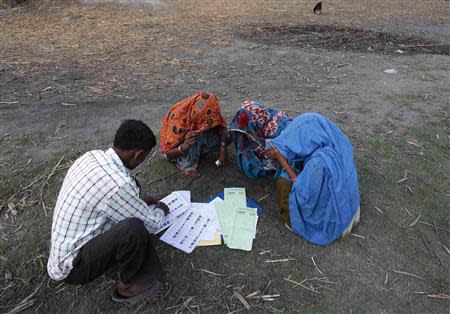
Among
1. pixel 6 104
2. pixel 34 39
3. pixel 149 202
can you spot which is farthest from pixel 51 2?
pixel 149 202

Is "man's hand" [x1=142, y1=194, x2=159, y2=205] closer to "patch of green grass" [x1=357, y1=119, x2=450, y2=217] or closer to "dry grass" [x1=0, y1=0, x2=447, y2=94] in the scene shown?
"patch of green grass" [x1=357, y1=119, x2=450, y2=217]

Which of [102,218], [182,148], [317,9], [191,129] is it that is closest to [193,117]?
[191,129]

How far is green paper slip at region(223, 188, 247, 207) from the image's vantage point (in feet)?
10.2

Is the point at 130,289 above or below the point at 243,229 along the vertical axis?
above

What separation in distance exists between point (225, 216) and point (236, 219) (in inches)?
3.8

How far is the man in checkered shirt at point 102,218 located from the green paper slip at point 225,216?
77cm

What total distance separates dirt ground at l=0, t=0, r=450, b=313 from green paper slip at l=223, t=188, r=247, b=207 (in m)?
0.12

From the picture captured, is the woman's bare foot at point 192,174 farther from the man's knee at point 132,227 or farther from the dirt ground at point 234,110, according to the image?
the man's knee at point 132,227

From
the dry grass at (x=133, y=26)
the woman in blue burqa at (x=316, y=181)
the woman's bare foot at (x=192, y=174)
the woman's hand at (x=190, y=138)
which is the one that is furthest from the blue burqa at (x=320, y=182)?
the dry grass at (x=133, y=26)

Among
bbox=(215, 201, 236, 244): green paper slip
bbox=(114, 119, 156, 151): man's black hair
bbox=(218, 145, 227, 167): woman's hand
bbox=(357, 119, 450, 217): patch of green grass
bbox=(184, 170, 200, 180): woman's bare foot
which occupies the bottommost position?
bbox=(357, 119, 450, 217): patch of green grass

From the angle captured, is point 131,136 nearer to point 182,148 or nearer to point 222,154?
point 182,148

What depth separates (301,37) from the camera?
7.61 meters

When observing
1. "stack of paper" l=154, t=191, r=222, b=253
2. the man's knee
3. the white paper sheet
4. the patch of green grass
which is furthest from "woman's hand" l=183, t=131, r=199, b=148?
the patch of green grass

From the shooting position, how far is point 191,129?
337 cm
